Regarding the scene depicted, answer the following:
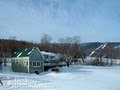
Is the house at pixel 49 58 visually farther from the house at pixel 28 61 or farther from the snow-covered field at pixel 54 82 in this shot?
the snow-covered field at pixel 54 82

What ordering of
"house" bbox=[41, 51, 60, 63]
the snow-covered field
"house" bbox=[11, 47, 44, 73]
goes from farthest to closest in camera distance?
"house" bbox=[41, 51, 60, 63], "house" bbox=[11, 47, 44, 73], the snow-covered field

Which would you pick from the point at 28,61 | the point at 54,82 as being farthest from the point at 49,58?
the point at 54,82

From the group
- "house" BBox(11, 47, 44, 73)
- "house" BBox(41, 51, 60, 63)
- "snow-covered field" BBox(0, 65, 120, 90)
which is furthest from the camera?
"house" BBox(41, 51, 60, 63)

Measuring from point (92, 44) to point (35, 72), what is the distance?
107387 mm

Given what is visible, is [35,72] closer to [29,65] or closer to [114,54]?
[29,65]

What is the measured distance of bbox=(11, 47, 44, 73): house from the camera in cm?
5420

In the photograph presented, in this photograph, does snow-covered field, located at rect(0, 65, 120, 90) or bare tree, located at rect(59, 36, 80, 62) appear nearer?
snow-covered field, located at rect(0, 65, 120, 90)

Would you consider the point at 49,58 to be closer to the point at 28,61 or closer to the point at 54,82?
the point at 28,61

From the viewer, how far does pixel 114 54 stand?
10912 cm

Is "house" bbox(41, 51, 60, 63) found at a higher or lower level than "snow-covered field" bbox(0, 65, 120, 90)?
higher

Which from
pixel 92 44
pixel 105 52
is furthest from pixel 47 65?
pixel 92 44

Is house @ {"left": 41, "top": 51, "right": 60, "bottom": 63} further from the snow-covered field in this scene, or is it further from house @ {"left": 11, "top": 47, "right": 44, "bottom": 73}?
the snow-covered field

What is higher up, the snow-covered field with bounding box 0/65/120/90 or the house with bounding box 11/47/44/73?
the house with bounding box 11/47/44/73

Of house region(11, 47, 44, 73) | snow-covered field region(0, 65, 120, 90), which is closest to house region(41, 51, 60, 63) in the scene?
house region(11, 47, 44, 73)
